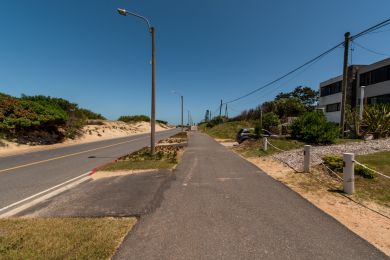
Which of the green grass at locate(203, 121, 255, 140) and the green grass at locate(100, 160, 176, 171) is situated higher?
the green grass at locate(203, 121, 255, 140)

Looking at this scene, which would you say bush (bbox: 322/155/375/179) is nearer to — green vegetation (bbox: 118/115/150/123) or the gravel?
the gravel

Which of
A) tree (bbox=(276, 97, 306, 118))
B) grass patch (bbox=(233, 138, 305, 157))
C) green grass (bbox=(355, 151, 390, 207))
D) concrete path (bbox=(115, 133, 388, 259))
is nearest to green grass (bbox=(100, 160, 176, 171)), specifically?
concrete path (bbox=(115, 133, 388, 259))

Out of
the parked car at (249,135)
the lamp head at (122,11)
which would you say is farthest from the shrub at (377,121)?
the lamp head at (122,11)

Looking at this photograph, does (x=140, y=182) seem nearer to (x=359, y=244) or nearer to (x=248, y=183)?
(x=248, y=183)

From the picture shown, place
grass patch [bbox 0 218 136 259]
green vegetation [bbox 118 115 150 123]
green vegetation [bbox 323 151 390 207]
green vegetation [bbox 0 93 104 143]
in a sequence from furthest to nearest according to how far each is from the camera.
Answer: green vegetation [bbox 118 115 150 123] < green vegetation [bbox 0 93 104 143] < green vegetation [bbox 323 151 390 207] < grass patch [bbox 0 218 136 259]

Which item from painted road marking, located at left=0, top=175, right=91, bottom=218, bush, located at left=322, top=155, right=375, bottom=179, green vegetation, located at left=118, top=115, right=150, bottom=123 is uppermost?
green vegetation, located at left=118, top=115, right=150, bottom=123

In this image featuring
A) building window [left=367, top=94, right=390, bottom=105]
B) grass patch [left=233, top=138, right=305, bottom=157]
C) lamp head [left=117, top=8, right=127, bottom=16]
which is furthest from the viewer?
building window [left=367, top=94, right=390, bottom=105]

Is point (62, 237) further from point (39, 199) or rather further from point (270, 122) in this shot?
point (270, 122)

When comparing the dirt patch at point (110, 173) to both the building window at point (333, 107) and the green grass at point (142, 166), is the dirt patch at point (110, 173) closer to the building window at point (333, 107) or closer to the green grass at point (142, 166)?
the green grass at point (142, 166)

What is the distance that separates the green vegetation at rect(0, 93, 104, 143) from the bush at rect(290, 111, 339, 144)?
22079 millimetres

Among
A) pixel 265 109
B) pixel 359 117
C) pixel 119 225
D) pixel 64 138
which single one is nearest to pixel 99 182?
pixel 119 225

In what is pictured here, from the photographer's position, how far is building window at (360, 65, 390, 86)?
83.2 feet

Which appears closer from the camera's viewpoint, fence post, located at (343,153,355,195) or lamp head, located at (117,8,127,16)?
fence post, located at (343,153,355,195)

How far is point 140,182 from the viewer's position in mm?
7703
